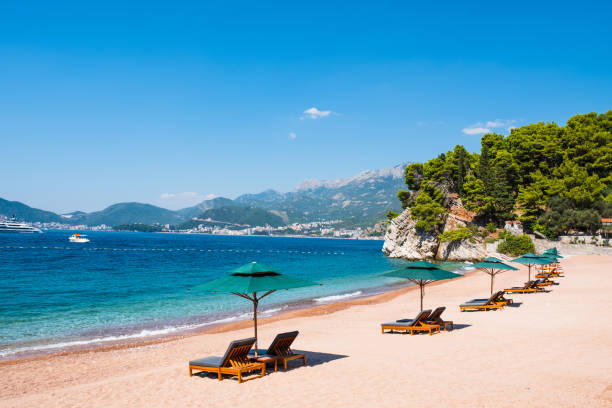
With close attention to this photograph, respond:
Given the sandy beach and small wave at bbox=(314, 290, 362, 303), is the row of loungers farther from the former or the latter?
small wave at bbox=(314, 290, 362, 303)

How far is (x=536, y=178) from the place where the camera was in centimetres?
5644

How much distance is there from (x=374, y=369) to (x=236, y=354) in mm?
2891

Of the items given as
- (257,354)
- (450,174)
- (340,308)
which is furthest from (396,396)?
(450,174)

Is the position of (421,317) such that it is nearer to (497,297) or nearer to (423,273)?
(423,273)

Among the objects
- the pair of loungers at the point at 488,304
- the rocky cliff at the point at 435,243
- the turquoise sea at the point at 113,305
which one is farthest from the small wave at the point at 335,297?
the rocky cliff at the point at 435,243

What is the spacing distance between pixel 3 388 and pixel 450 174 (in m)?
60.5

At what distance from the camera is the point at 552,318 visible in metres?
16.2

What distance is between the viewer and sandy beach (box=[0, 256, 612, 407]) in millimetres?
7590

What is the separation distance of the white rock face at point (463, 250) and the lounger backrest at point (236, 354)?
4762cm

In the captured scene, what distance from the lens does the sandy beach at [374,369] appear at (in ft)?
24.9

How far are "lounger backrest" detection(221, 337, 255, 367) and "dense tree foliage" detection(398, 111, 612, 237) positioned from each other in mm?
48327

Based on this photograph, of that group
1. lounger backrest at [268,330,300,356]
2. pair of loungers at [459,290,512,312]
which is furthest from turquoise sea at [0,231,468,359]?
pair of loungers at [459,290,512,312]

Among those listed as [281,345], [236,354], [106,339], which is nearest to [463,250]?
[106,339]

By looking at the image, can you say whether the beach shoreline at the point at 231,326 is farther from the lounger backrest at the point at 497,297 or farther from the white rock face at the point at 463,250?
the white rock face at the point at 463,250
